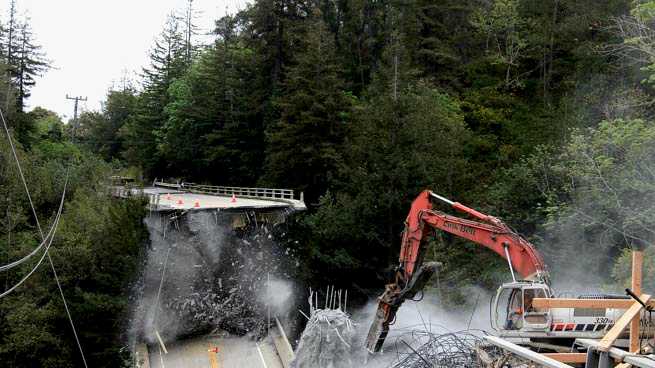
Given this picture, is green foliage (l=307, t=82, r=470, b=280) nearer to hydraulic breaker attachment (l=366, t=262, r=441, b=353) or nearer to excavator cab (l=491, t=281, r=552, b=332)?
hydraulic breaker attachment (l=366, t=262, r=441, b=353)

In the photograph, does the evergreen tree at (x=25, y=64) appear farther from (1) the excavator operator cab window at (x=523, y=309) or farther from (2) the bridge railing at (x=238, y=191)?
(1) the excavator operator cab window at (x=523, y=309)

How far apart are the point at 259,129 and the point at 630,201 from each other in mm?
24636

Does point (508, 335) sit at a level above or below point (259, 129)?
below

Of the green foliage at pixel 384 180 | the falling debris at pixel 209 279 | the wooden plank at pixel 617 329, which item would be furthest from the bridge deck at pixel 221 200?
the wooden plank at pixel 617 329

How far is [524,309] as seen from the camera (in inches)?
444

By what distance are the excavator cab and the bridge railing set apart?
18.9 metres

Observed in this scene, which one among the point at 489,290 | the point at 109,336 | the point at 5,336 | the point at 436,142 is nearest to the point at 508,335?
the point at 489,290

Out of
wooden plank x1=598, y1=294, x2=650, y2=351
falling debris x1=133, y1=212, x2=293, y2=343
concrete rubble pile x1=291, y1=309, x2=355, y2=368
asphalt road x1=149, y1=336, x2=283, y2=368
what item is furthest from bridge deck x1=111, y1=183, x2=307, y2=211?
wooden plank x1=598, y1=294, x2=650, y2=351

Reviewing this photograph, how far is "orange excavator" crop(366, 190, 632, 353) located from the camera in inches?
428

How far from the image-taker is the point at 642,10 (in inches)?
653

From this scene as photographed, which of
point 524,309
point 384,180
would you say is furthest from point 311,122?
point 524,309

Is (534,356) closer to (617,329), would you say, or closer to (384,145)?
(617,329)

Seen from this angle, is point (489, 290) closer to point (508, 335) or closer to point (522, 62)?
point (508, 335)

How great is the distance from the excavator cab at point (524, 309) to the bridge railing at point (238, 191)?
1889cm
